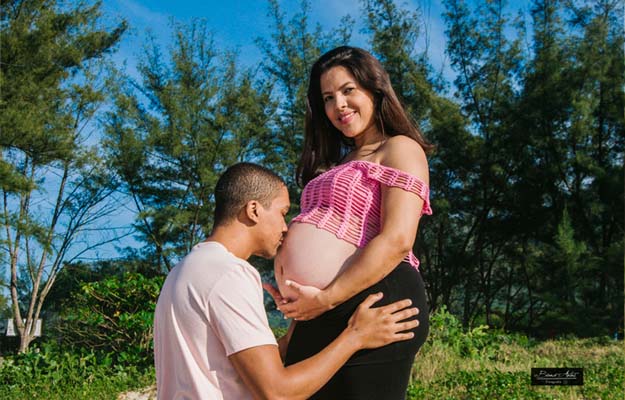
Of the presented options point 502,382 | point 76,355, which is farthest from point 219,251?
point 76,355

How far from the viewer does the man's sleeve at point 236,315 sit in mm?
1334

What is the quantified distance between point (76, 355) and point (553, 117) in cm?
971

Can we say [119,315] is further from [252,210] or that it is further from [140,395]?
[252,210]

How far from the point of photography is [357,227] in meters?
1.73

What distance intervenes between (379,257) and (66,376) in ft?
14.7

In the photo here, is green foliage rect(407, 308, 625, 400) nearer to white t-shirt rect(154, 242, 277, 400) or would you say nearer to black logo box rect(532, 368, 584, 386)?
black logo box rect(532, 368, 584, 386)

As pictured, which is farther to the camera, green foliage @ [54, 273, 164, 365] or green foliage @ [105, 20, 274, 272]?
green foliage @ [105, 20, 274, 272]

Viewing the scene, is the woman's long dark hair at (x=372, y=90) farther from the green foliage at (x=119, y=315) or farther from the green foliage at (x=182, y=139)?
the green foliage at (x=182, y=139)

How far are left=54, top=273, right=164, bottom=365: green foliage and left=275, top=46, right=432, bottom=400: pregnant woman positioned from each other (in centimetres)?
413

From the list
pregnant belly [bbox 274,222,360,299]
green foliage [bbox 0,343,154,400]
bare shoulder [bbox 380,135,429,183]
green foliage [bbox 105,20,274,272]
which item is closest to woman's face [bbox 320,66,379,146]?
bare shoulder [bbox 380,135,429,183]

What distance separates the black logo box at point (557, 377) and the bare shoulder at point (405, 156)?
3.51 m

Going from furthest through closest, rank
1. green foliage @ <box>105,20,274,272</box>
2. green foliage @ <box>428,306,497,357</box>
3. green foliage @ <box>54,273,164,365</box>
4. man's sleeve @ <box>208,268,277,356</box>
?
green foliage @ <box>105,20,274,272</box> < green foliage @ <box>428,306,497,357</box> < green foliage @ <box>54,273,164,365</box> < man's sleeve @ <box>208,268,277,356</box>

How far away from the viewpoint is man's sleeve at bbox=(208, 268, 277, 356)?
133cm

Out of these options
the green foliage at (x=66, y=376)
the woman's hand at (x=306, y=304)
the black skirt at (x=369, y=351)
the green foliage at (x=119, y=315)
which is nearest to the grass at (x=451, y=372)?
the green foliage at (x=66, y=376)
